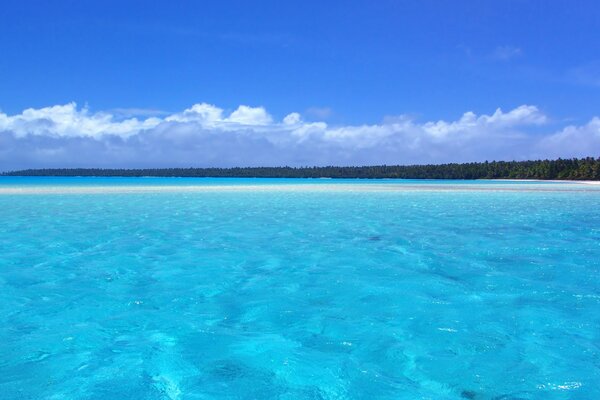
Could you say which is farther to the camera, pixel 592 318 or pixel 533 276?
pixel 533 276

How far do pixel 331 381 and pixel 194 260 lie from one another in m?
6.02

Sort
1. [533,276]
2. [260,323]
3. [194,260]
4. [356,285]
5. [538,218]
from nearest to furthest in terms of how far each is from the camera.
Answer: [260,323], [356,285], [533,276], [194,260], [538,218]

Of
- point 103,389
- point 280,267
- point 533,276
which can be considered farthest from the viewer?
point 280,267

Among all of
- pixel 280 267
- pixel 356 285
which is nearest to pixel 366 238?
pixel 280 267

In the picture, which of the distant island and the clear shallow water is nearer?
the clear shallow water

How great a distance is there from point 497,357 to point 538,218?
15.6 metres

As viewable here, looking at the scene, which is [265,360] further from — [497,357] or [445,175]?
[445,175]

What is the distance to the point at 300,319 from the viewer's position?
19.9 feet

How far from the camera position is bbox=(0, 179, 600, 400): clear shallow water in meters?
4.33

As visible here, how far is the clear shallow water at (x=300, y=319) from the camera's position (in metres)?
4.33

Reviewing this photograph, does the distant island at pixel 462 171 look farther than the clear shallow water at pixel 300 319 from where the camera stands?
Yes

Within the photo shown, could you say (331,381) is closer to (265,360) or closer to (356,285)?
(265,360)

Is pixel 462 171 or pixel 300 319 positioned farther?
pixel 462 171

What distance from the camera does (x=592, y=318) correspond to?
238 inches
